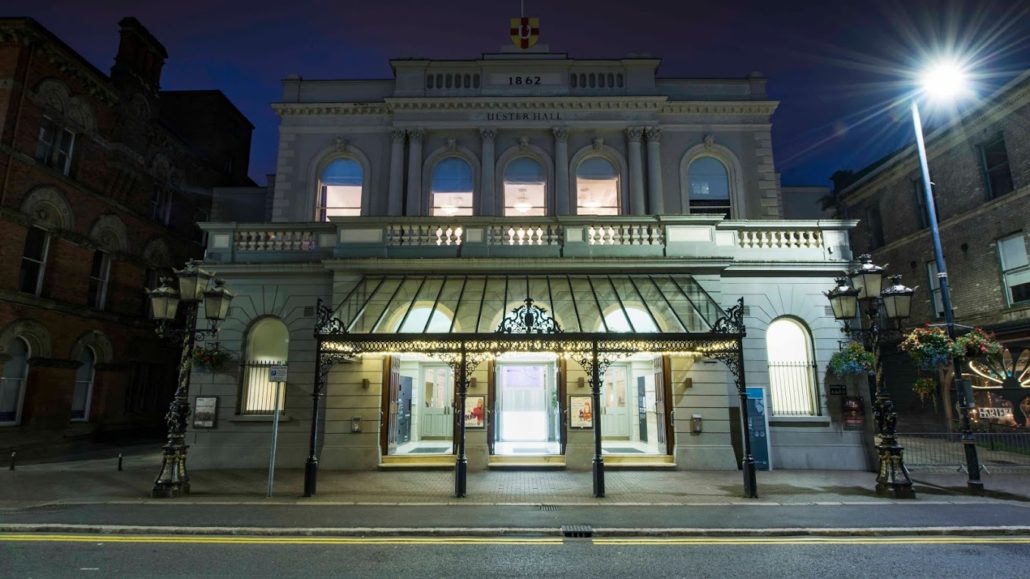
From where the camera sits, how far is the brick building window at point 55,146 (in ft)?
71.5

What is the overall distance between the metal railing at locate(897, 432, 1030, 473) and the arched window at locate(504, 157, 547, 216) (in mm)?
14198

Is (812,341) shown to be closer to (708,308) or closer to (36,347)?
(708,308)

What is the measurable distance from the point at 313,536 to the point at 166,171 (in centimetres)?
2740

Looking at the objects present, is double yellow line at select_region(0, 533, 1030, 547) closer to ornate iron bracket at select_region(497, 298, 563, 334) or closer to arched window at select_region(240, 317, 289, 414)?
ornate iron bracket at select_region(497, 298, 563, 334)

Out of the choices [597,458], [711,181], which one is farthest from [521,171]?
[597,458]

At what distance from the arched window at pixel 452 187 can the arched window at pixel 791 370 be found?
11.9 metres

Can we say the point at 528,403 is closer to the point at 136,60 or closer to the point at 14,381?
the point at 14,381

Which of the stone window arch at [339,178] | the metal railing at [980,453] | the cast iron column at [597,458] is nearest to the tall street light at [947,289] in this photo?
the metal railing at [980,453]

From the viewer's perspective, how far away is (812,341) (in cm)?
1655

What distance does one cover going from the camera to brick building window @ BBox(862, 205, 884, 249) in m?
29.3

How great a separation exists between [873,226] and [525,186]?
21830 mm

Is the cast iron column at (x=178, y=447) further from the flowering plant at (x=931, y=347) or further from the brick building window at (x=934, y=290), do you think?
the brick building window at (x=934, y=290)

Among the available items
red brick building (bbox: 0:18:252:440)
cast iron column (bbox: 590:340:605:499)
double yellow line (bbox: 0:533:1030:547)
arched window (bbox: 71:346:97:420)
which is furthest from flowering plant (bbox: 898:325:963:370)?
arched window (bbox: 71:346:97:420)

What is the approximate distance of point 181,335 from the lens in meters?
13.1
